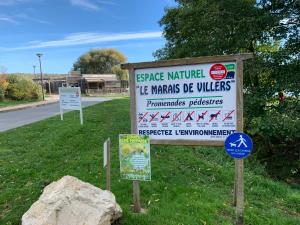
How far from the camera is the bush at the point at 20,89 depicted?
3391 centimetres

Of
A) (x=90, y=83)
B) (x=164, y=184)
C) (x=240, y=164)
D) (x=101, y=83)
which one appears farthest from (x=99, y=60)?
(x=240, y=164)

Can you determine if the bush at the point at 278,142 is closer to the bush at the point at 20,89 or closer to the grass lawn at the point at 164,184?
the grass lawn at the point at 164,184

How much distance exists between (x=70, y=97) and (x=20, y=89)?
932 inches

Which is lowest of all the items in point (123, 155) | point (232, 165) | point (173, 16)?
point (232, 165)

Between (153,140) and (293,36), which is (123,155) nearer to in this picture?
(153,140)

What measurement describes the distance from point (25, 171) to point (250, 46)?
7545mm

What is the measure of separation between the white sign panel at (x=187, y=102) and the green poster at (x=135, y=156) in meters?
0.19

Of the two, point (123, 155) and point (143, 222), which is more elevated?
point (123, 155)

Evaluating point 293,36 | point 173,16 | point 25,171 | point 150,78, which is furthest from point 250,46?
point 25,171

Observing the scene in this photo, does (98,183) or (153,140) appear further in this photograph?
(98,183)

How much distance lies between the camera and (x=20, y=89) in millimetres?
34406

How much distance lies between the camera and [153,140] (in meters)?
4.51

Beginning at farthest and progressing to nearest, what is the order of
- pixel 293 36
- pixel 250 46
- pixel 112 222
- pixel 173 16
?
pixel 173 16 → pixel 250 46 → pixel 293 36 → pixel 112 222

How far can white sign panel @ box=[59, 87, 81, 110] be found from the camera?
42.4 feet
